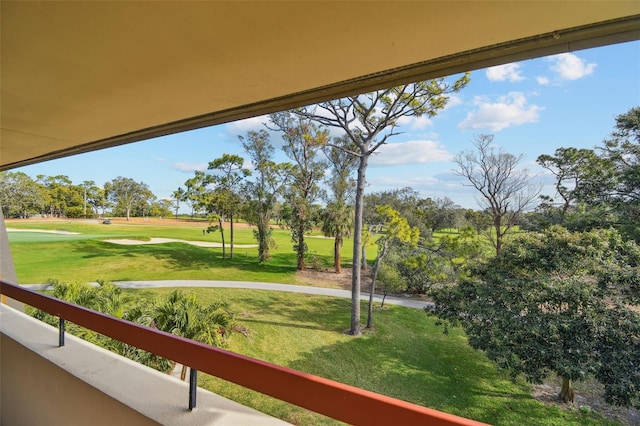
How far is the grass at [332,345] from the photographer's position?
3.93 meters

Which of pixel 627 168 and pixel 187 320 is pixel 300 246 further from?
pixel 627 168

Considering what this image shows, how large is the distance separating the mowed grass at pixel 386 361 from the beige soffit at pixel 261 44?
386 centimetres

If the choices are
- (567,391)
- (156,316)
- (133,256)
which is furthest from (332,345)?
(133,256)

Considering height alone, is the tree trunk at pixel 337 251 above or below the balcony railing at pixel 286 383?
below

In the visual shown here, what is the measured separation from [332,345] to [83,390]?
17.2 ft

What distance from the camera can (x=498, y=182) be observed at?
16.8ft

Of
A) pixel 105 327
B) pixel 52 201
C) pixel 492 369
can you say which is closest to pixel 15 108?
pixel 105 327

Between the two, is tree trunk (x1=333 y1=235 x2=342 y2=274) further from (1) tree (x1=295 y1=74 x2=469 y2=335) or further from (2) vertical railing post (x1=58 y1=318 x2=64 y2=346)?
(2) vertical railing post (x1=58 y1=318 x2=64 y2=346)

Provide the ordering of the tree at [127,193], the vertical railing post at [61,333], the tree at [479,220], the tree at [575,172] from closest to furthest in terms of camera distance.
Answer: the vertical railing post at [61,333] → the tree at [575,172] → the tree at [479,220] → the tree at [127,193]

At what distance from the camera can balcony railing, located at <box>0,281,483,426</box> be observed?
43 centimetres

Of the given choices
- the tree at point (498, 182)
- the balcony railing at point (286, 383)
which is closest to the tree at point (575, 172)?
the tree at point (498, 182)

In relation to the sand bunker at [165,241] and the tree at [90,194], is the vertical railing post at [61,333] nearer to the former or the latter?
the sand bunker at [165,241]

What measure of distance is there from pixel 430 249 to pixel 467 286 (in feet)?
7.84

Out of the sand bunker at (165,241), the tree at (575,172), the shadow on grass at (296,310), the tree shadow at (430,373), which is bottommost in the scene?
the tree shadow at (430,373)
